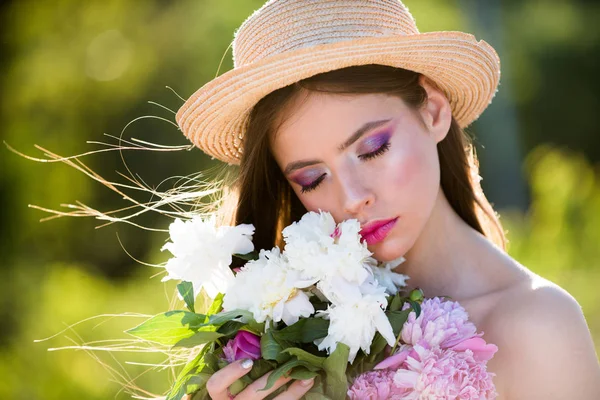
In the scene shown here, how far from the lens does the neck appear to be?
3.17 m

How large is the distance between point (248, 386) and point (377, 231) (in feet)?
2.43

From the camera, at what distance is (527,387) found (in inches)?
109

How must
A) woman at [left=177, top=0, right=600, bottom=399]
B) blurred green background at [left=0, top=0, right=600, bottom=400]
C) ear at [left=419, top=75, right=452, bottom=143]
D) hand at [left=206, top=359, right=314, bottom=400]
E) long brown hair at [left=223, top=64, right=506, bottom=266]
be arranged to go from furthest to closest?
1. blurred green background at [left=0, top=0, right=600, bottom=400]
2. ear at [left=419, top=75, right=452, bottom=143]
3. long brown hair at [left=223, top=64, right=506, bottom=266]
4. woman at [left=177, top=0, right=600, bottom=399]
5. hand at [left=206, top=359, right=314, bottom=400]

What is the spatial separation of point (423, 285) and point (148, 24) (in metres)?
12.6

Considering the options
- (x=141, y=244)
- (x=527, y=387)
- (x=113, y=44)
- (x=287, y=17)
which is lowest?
(x=141, y=244)

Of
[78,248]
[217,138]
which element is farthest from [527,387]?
[78,248]

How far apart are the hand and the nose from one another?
0.65m

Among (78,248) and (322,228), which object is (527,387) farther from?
(78,248)

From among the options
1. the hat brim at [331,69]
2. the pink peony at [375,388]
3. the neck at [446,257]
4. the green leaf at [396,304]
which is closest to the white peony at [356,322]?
the pink peony at [375,388]

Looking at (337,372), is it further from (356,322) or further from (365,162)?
(365,162)

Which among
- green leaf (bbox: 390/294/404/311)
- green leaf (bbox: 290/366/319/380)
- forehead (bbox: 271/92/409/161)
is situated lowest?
green leaf (bbox: 290/366/319/380)

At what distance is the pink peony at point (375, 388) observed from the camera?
2572 millimetres

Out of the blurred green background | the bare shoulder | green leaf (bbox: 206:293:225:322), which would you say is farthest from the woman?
the blurred green background

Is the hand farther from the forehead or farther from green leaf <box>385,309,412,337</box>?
the forehead
